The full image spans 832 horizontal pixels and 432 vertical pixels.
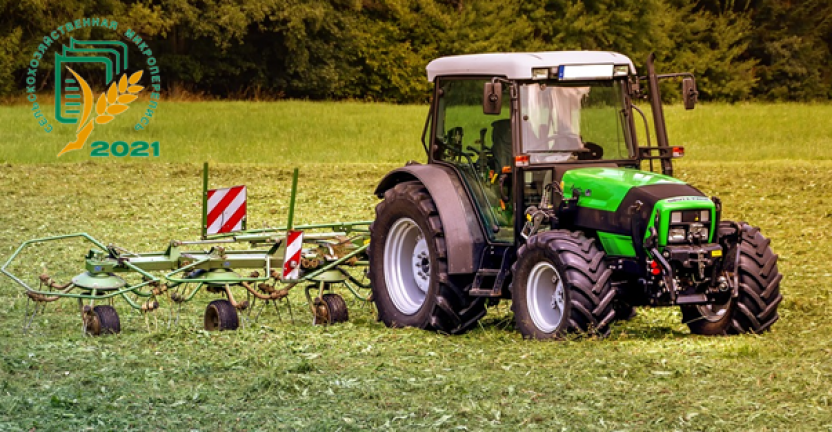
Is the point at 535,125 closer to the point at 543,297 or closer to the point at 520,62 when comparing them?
the point at 520,62

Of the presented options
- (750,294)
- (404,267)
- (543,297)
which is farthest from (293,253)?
(750,294)

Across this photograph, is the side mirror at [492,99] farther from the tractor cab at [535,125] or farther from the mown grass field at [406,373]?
the mown grass field at [406,373]

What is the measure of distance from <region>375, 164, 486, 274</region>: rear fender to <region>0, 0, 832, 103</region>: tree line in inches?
1188

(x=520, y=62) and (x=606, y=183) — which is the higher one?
(x=520, y=62)

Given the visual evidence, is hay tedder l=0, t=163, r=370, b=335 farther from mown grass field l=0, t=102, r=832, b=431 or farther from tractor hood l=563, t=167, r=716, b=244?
tractor hood l=563, t=167, r=716, b=244

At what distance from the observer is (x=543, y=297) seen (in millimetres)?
7629

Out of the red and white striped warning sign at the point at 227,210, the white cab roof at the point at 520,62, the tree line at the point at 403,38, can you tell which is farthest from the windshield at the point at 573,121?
the tree line at the point at 403,38

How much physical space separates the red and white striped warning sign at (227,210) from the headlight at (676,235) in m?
3.78

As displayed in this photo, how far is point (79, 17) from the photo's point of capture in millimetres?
37594

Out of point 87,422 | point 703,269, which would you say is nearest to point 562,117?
point 703,269

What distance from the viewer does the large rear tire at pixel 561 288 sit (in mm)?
7109

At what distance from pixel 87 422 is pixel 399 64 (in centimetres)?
4120

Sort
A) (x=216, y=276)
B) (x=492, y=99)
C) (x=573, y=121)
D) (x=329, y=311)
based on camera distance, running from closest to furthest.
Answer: (x=492, y=99), (x=573, y=121), (x=216, y=276), (x=329, y=311)

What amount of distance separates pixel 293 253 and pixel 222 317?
71cm
